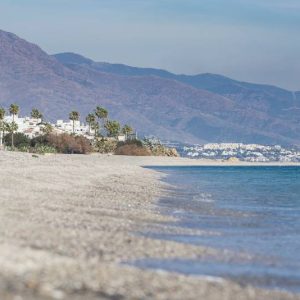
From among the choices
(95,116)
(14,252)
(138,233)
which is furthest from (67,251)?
(95,116)

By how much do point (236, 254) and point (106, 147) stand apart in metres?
128

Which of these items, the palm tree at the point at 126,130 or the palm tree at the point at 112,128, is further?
the palm tree at the point at 126,130

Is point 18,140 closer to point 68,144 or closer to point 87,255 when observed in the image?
point 68,144

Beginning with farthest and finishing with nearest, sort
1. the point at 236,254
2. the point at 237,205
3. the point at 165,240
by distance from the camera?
the point at 237,205 → the point at 165,240 → the point at 236,254

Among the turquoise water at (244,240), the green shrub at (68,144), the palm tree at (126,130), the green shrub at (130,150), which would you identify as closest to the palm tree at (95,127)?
the palm tree at (126,130)

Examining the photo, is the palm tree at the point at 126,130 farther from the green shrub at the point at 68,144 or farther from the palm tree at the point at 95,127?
the green shrub at the point at 68,144

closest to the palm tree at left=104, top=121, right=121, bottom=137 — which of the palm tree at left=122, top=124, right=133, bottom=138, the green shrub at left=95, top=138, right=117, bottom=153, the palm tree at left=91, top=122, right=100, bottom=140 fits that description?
the palm tree at left=91, top=122, right=100, bottom=140

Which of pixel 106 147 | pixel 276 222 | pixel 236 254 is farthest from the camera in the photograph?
pixel 106 147

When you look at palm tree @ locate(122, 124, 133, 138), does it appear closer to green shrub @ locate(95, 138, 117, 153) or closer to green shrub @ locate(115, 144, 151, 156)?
green shrub @ locate(95, 138, 117, 153)

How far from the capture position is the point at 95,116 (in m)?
165

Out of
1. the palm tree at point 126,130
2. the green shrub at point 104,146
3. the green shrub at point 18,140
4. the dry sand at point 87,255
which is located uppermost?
the palm tree at point 126,130

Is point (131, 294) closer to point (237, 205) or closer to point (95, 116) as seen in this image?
point (237, 205)

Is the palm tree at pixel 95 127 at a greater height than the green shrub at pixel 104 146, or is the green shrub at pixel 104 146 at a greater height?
the palm tree at pixel 95 127

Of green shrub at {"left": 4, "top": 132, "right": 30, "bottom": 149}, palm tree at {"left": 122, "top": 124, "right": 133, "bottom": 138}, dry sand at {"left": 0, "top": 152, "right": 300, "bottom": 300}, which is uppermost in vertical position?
palm tree at {"left": 122, "top": 124, "right": 133, "bottom": 138}
